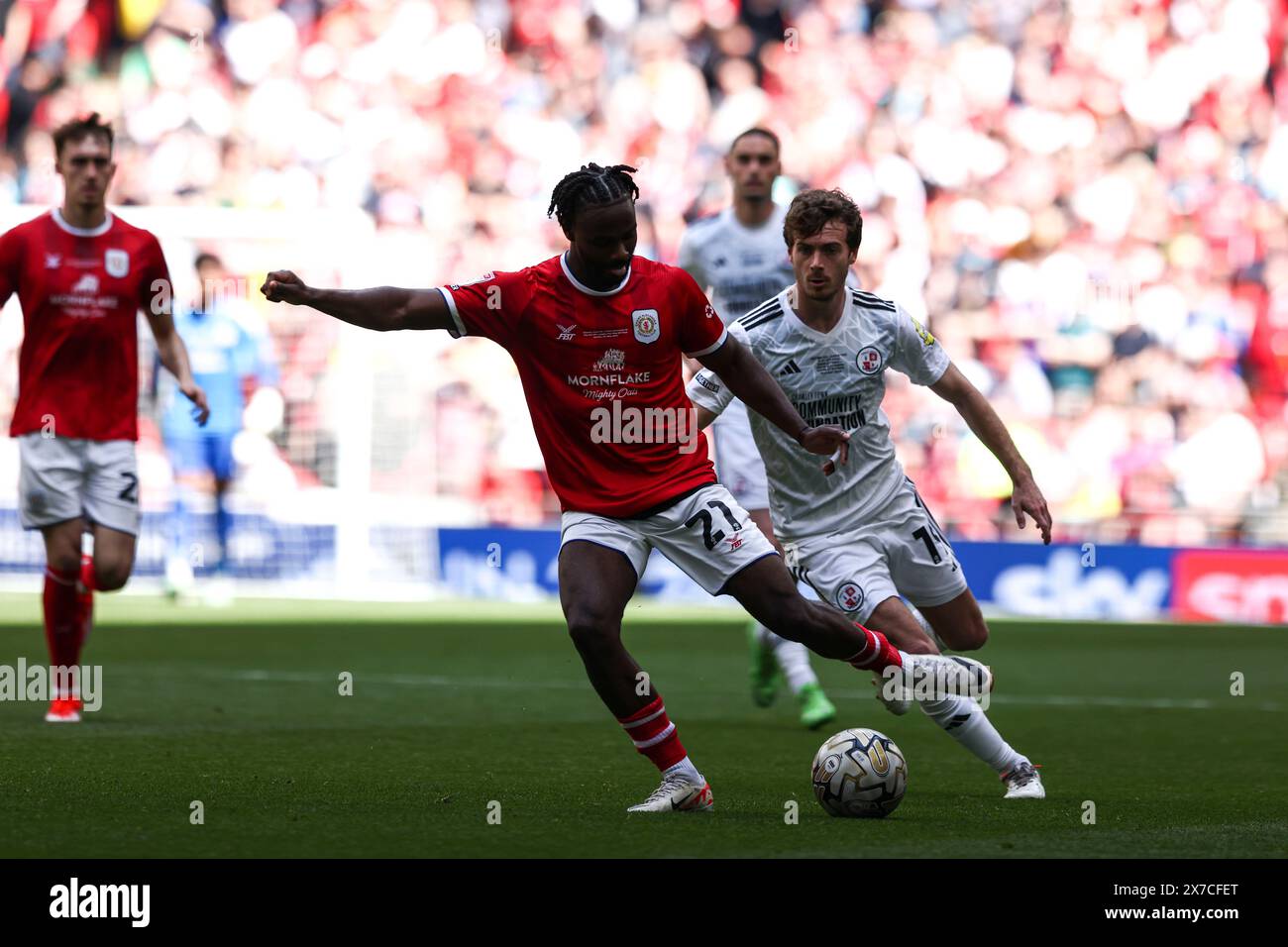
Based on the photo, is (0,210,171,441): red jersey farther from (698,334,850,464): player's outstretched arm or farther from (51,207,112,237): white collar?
(698,334,850,464): player's outstretched arm

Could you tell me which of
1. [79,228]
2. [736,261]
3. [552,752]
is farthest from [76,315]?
[736,261]

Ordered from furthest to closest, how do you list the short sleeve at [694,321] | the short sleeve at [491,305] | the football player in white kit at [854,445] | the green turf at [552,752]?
the football player in white kit at [854,445] < the short sleeve at [694,321] < the short sleeve at [491,305] < the green turf at [552,752]

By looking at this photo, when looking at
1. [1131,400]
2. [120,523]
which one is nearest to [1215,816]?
[120,523]

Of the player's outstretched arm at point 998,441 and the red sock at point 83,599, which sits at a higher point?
the player's outstretched arm at point 998,441

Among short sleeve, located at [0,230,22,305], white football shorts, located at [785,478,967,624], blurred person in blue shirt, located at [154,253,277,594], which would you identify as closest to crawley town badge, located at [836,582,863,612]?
white football shorts, located at [785,478,967,624]

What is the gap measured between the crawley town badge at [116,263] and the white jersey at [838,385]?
3322 mm

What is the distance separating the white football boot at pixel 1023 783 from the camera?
676 centimetres

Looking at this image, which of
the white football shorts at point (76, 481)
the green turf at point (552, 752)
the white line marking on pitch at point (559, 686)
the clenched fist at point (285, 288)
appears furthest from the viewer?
the white line marking on pitch at point (559, 686)

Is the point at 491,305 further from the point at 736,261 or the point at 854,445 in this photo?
the point at 736,261

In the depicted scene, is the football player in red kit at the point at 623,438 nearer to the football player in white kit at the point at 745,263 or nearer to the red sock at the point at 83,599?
the football player in white kit at the point at 745,263

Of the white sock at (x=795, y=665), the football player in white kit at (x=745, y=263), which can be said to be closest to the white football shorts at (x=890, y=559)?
the white sock at (x=795, y=665)

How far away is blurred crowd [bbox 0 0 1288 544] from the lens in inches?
700
